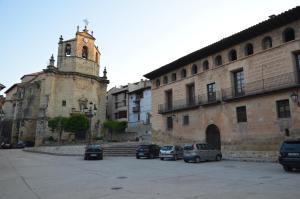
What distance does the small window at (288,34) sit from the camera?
62.6 feet

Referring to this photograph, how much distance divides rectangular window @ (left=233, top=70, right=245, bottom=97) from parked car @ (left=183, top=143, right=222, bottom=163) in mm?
5847

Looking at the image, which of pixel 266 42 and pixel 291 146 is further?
pixel 266 42

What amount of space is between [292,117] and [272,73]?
3.72m

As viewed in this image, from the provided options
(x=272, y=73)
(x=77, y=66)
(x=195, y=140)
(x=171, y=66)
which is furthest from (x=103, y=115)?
(x=272, y=73)

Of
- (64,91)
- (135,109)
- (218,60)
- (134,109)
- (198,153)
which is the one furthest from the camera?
(134,109)

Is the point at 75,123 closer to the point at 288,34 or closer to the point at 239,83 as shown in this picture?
the point at 239,83

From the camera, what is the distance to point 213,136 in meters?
24.4

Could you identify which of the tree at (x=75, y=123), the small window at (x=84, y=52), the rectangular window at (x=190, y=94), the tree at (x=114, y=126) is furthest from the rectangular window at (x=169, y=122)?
the small window at (x=84, y=52)

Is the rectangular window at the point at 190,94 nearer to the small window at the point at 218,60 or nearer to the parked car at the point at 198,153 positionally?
the small window at the point at 218,60

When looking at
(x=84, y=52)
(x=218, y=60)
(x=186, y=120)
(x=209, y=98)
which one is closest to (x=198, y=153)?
(x=209, y=98)

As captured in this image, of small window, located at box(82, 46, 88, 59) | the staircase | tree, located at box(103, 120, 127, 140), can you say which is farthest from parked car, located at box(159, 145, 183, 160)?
small window, located at box(82, 46, 88, 59)

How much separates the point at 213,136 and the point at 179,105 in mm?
5317

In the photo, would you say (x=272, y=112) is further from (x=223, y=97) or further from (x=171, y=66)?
(x=171, y=66)

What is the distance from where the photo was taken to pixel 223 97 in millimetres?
23109
